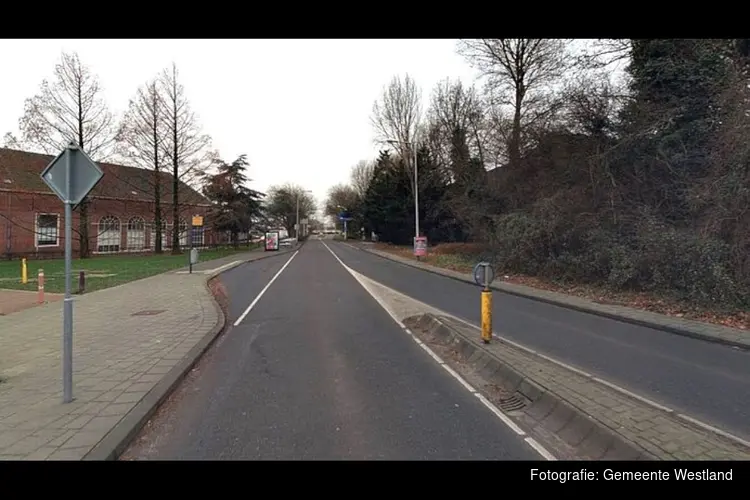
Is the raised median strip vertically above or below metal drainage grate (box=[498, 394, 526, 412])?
above

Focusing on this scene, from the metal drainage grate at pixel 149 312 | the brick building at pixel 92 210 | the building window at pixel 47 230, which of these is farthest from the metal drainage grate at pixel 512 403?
the building window at pixel 47 230

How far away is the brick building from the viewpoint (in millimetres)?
36594

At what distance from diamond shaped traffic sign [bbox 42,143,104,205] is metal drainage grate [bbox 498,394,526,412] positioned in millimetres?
4936

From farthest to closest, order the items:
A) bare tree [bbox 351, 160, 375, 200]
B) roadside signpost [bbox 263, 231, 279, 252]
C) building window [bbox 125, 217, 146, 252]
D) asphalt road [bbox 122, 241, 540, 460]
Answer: bare tree [bbox 351, 160, 375, 200], roadside signpost [bbox 263, 231, 279, 252], building window [bbox 125, 217, 146, 252], asphalt road [bbox 122, 241, 540, 460]

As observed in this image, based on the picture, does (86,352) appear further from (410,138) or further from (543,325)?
(410,138)

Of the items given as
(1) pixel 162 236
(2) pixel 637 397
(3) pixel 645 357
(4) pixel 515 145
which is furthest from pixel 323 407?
(1) pixel 162 236

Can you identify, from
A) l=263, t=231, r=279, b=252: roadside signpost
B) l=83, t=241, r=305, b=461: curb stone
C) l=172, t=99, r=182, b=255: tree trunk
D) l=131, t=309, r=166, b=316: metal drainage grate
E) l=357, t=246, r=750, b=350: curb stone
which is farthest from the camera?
l=263, t=231, r=279, b=252: roadside signpost

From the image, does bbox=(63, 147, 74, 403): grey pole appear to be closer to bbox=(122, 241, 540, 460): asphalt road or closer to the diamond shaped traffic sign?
the diamond shaped traffic sign

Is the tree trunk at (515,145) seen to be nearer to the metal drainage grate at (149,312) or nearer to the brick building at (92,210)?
the metal drainage grate at (149,312)

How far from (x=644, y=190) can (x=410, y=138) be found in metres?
28.2

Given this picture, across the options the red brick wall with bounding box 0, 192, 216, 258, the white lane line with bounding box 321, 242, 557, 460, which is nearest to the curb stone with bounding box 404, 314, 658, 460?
the white lane line with bounding box 321, 242, 557, 460

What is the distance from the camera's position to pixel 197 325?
860 centimetres

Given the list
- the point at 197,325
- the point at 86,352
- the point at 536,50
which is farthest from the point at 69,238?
the point at 536,50

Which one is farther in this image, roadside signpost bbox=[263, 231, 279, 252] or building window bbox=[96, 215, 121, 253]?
roadside signpost bbox=[263, 231, 279, 252]
